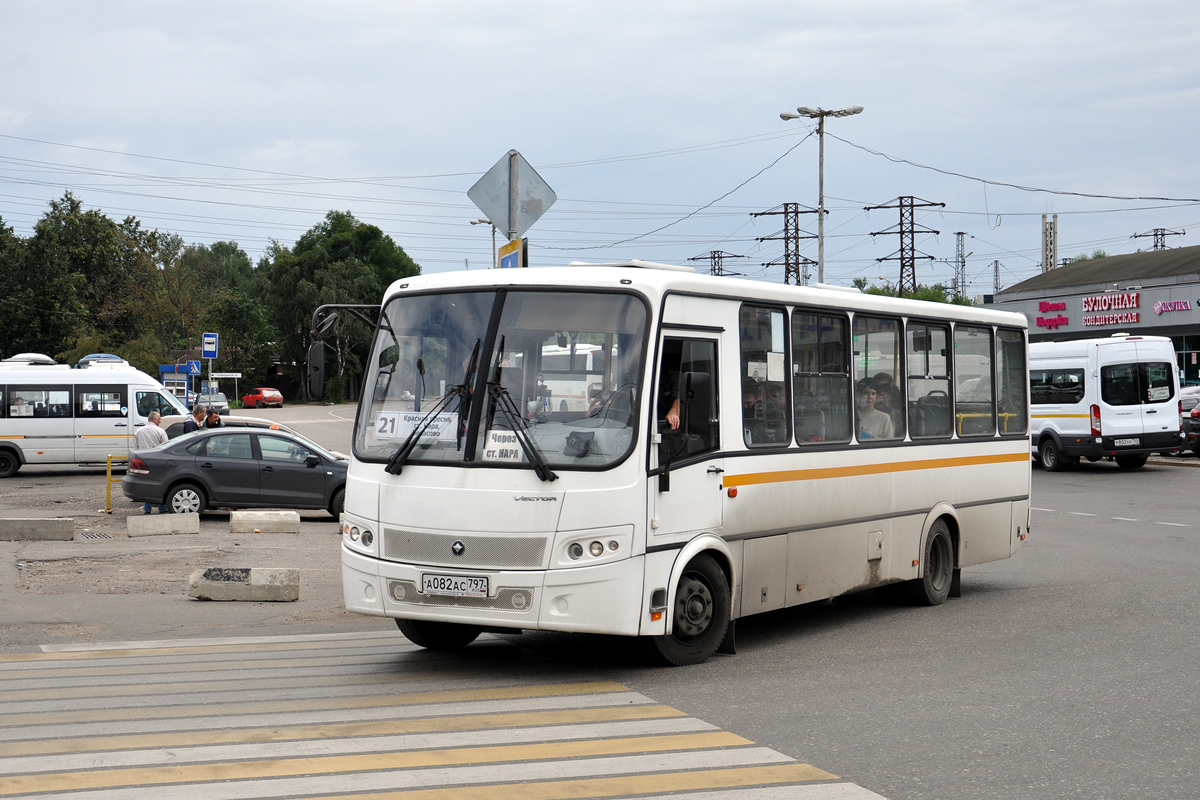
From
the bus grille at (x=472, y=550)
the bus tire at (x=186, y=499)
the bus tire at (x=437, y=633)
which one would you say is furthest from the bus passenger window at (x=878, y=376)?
the bus tire at (x=186, y=499)

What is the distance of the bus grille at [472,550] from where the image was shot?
798cm

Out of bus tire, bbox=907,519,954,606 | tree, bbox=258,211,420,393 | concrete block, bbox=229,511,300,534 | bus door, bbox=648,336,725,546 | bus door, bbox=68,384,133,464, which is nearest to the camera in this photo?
→ bus door, bbox=648,336,725,546

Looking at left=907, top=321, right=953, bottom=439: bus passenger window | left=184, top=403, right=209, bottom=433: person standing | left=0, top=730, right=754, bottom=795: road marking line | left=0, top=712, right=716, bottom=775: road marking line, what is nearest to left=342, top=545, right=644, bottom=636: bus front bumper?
left=0, top=712, right=716, bottom=775: road marking line

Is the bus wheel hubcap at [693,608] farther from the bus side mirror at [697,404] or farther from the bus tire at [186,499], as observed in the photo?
the bus tire at [186,499]

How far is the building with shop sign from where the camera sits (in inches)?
1989

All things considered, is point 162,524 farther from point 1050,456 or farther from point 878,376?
point 1050,456

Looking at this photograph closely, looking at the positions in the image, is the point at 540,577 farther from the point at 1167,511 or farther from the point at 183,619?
the point at 1167,511

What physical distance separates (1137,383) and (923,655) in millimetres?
22660

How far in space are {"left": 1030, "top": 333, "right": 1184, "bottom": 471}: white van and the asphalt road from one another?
1246 cm

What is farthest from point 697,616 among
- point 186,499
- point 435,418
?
point 186,499

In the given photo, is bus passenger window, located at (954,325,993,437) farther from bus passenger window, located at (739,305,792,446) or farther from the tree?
the tree

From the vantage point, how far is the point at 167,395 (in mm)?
32781

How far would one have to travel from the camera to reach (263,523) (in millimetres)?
18375

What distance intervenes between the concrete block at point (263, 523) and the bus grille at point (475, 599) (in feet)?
35.0
